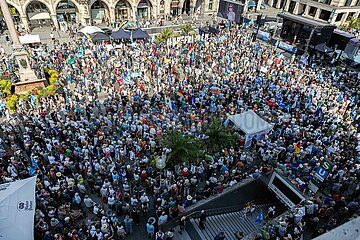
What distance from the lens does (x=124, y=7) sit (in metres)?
40.5

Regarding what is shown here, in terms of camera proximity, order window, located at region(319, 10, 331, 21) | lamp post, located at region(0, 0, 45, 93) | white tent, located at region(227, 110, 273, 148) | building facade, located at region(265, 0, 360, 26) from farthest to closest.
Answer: window, located at region(319, 10, 331, 21)
building facade, located at region(265, 0, 360, 26)
lamp post, located at region(0, 0, 45, 93)
white tent, located at region(227, 110, 273, 148)

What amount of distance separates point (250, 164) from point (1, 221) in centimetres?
1222

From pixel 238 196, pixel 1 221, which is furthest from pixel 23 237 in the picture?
pixel 238 196

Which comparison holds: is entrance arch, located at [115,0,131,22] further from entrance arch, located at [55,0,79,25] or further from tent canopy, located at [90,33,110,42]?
tent canopy, located at [90,33,110,42]

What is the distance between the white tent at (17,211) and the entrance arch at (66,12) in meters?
32.4

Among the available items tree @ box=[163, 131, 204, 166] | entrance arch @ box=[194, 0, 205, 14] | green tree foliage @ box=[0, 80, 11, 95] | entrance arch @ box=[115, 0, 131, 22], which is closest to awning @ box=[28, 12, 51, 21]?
entrance arch @ box=[115, 0, 131, 22]

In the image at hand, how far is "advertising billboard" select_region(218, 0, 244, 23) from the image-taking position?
37875 mm

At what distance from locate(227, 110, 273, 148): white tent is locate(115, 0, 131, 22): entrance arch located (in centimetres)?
3094

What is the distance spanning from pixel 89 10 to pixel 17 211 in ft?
113

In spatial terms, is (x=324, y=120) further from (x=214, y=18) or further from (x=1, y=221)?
(x=214, y=18)

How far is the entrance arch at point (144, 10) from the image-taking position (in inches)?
1629

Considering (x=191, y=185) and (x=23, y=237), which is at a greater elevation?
(x=23, y=237)

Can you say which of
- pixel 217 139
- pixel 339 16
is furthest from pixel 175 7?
pixel 217 139

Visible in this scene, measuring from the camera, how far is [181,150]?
13820 mm
